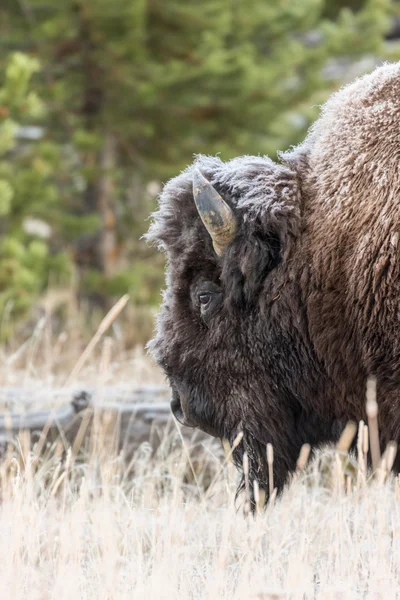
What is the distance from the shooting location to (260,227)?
3660 mm

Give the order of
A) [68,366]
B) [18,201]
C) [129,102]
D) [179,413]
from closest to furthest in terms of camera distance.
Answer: [179,413]
[18,201]
[68,366]
[129,102]

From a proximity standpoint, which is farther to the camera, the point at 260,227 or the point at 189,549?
the point at 189,549

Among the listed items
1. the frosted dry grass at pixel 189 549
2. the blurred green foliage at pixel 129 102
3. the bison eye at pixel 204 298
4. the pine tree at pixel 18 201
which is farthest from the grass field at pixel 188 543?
the blurred green foliage at pixel 129 102

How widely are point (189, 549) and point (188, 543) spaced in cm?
14

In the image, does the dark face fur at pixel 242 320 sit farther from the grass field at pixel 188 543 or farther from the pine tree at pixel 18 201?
the pine tree at pixel 18 201

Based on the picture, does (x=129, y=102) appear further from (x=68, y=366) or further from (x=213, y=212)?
(x=213, y=212)

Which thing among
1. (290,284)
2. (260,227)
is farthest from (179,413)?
(260,227)

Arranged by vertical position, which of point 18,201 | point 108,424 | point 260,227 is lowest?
point 108,424

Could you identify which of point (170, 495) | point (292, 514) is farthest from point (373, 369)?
point (170, 495)

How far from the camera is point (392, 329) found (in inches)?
133

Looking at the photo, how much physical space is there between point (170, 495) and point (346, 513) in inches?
43.3

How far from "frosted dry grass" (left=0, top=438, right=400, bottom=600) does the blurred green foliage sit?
149 inches

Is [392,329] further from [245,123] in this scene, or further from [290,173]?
[245,123]

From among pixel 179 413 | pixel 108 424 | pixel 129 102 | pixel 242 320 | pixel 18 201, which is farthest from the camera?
pixel 129 102
